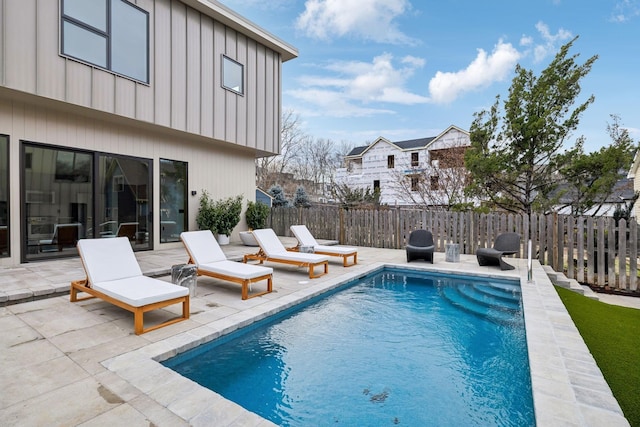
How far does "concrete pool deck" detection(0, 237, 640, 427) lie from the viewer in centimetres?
237

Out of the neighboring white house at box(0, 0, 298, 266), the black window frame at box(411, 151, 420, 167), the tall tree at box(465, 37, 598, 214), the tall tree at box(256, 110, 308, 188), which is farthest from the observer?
the tall tree at box(256, 110, 308, 188)

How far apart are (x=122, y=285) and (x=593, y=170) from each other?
11580 mm

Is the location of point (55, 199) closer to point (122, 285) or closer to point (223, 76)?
point (122, 285)

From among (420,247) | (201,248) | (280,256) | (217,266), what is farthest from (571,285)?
(201,248)

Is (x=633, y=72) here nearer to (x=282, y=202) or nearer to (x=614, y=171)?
(x=614, y=171)

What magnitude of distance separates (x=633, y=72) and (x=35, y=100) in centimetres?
1909

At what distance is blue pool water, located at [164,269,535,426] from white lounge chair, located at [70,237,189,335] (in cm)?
79

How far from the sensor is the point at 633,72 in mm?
12797

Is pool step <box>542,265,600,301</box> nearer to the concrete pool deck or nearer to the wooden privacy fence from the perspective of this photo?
the wooden privacy fence

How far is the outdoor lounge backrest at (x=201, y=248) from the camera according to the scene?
6.13 m

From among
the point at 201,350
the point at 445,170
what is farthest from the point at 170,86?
the point at 445,170

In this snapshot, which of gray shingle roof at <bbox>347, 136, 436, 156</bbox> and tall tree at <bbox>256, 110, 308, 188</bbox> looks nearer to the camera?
gray shingle roof at <bbox>347, 136, 436, 156</bbox>

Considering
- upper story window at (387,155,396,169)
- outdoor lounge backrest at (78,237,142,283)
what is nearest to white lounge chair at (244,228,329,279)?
outdoor lounge backrest at (78,237,142,283)

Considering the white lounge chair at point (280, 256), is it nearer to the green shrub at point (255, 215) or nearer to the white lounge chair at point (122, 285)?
the white lounge chair at point (122, 285)
